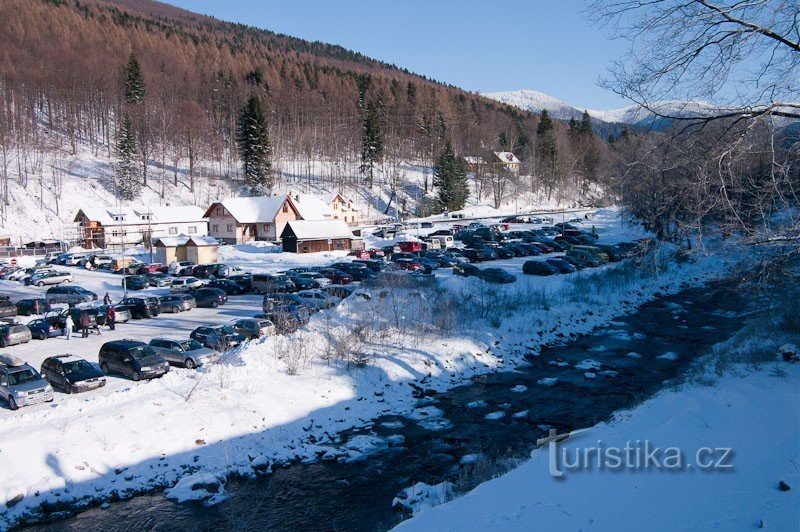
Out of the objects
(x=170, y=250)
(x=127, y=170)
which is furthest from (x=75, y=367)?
(x=127, y=170)

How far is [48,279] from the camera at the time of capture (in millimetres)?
42594

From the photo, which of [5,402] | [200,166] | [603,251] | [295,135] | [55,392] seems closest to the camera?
[5,402]

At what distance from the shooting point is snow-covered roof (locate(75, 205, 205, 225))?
217 ft

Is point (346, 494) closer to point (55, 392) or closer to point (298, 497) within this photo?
point (298, 497)

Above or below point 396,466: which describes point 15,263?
above

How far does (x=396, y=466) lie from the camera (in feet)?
50.1

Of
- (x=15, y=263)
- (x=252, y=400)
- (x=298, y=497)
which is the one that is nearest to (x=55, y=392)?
(x=252, y=400)

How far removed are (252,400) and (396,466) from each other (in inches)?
235

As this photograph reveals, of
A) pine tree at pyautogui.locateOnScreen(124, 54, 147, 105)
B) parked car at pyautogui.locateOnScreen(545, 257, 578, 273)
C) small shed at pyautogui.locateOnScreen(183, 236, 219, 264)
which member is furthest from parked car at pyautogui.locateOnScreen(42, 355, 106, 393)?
pine tree at pyautogui.locateOnScreen(124, 54, 147, 105)

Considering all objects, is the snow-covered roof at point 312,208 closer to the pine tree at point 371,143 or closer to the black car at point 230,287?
the pine tree at point 371,143

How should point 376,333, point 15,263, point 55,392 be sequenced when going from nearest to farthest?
1. point 55,392
2. point 376,333
3. point 15,263

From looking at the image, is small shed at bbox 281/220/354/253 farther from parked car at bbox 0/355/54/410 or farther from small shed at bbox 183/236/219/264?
parked car at bbox 0/355/54/410

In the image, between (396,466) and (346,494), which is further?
(396,466)

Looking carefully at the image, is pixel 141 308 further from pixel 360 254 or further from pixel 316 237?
pixel 316 237
